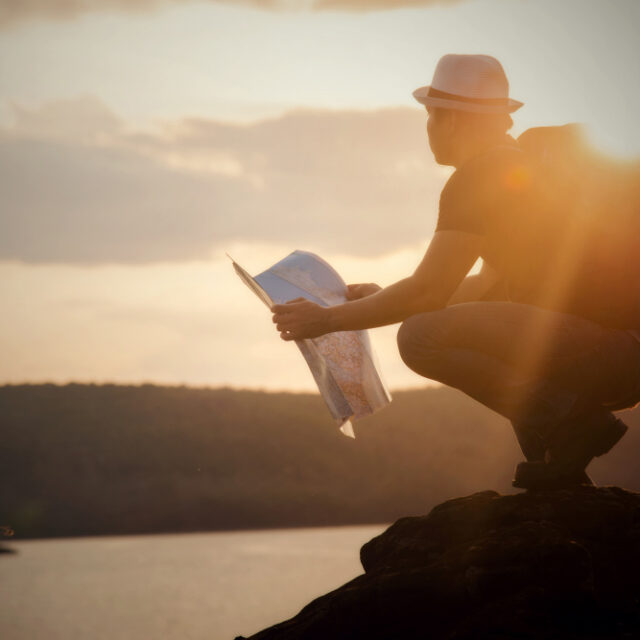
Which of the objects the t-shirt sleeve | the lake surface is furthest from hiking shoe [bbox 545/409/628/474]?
the lake surface

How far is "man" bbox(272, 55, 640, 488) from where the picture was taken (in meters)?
3.39

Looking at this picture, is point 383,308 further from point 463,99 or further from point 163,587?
point 163,587

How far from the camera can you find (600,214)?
11.4ft

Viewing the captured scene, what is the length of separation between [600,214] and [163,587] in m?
13.3

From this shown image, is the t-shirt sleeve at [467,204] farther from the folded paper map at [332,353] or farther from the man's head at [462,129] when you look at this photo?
the folded paper map at [332,353]

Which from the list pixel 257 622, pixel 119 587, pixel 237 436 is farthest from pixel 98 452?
pixel 257 622

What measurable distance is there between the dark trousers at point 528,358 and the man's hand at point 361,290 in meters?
0.34

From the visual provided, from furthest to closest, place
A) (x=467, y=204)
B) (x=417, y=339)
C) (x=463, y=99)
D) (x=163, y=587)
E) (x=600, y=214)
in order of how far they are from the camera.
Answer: (x=163, y=587)
(x=417, y=339)
(x=463, y=99)
(x=600, y=214)
(x=467, y=204)

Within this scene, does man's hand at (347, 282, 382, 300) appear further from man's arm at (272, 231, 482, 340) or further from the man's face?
the man's face

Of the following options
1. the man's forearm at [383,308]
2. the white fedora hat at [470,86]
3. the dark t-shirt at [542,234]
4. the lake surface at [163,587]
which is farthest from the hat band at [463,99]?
the lake surface at [163,587]

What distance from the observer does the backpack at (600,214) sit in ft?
11.4

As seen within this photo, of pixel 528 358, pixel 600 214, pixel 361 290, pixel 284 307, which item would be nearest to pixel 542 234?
pixel 600 214

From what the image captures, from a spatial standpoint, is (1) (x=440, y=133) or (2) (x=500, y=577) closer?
(2) (x=500, y=577)

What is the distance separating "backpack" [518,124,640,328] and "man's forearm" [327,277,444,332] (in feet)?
1.98
